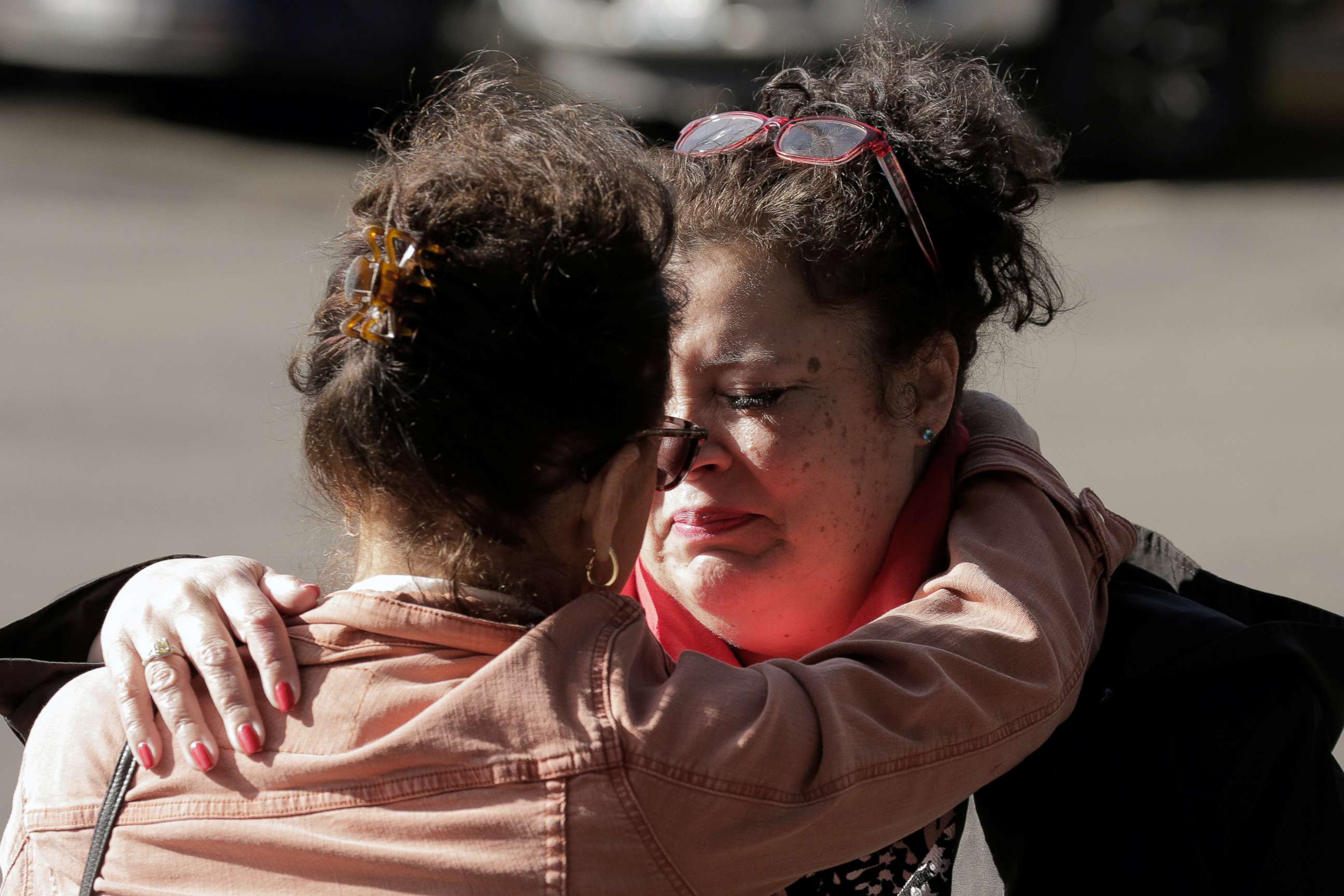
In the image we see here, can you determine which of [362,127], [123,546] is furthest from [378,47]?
[123,546]

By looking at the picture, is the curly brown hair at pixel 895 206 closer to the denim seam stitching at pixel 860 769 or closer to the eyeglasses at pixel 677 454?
the eyeglasses at pixel 677 454

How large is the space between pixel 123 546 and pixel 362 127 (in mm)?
5470

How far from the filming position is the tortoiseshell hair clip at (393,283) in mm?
1495

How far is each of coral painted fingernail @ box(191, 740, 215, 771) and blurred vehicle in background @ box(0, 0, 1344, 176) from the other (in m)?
7.30

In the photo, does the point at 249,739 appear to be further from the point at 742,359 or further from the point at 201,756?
the point at 742,359

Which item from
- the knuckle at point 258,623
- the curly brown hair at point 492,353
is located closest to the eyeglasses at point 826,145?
the curly brown hair at point 492,353

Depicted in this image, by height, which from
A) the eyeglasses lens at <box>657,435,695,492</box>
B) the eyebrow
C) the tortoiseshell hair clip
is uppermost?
the tortoiseshell hair clip

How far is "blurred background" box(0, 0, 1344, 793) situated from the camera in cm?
578

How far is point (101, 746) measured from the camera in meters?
1.57

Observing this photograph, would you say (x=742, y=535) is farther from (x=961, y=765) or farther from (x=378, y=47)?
(x=378, y=47)

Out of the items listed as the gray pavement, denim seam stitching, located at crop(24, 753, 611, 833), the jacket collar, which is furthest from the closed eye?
the gray pavement

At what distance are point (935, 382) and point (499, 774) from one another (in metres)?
1.14

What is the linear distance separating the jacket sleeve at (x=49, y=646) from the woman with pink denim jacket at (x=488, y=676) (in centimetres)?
25

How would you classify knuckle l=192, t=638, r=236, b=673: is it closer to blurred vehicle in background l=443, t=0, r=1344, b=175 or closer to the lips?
the lips
